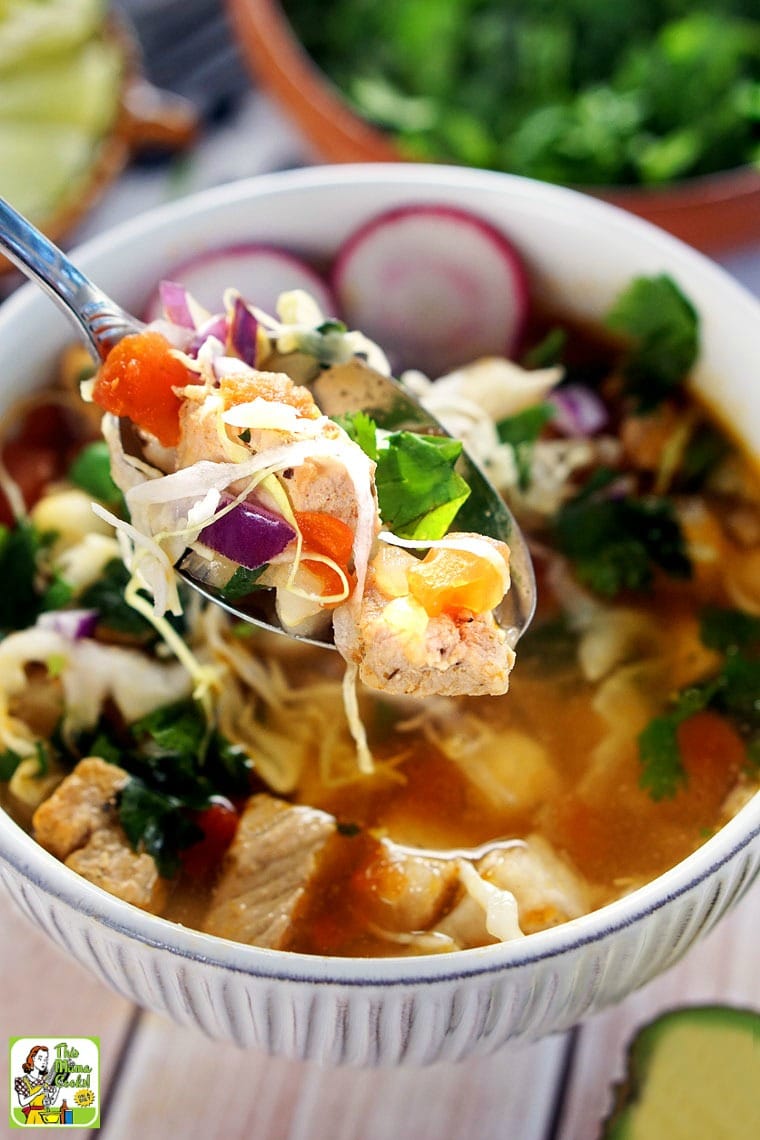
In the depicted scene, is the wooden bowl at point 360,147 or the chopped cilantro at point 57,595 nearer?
the chopped cilantro at point 57,595

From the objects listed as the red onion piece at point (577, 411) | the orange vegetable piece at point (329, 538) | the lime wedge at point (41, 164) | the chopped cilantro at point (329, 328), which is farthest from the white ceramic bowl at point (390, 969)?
the lime wedge at point (41, 164)

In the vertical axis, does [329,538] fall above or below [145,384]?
below

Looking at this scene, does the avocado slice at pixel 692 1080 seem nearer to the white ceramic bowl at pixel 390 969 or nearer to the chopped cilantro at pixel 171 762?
the white ceramic bowl at pixel 390 969

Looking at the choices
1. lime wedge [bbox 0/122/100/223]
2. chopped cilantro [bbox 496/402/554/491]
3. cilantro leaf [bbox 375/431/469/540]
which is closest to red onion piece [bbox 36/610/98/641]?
cilantro leaf [bbox 375/431/469/540]

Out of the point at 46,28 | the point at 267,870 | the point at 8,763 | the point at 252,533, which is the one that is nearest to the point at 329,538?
the point at 252,533

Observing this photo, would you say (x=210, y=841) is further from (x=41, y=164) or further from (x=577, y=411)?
(x=41, y=164)
